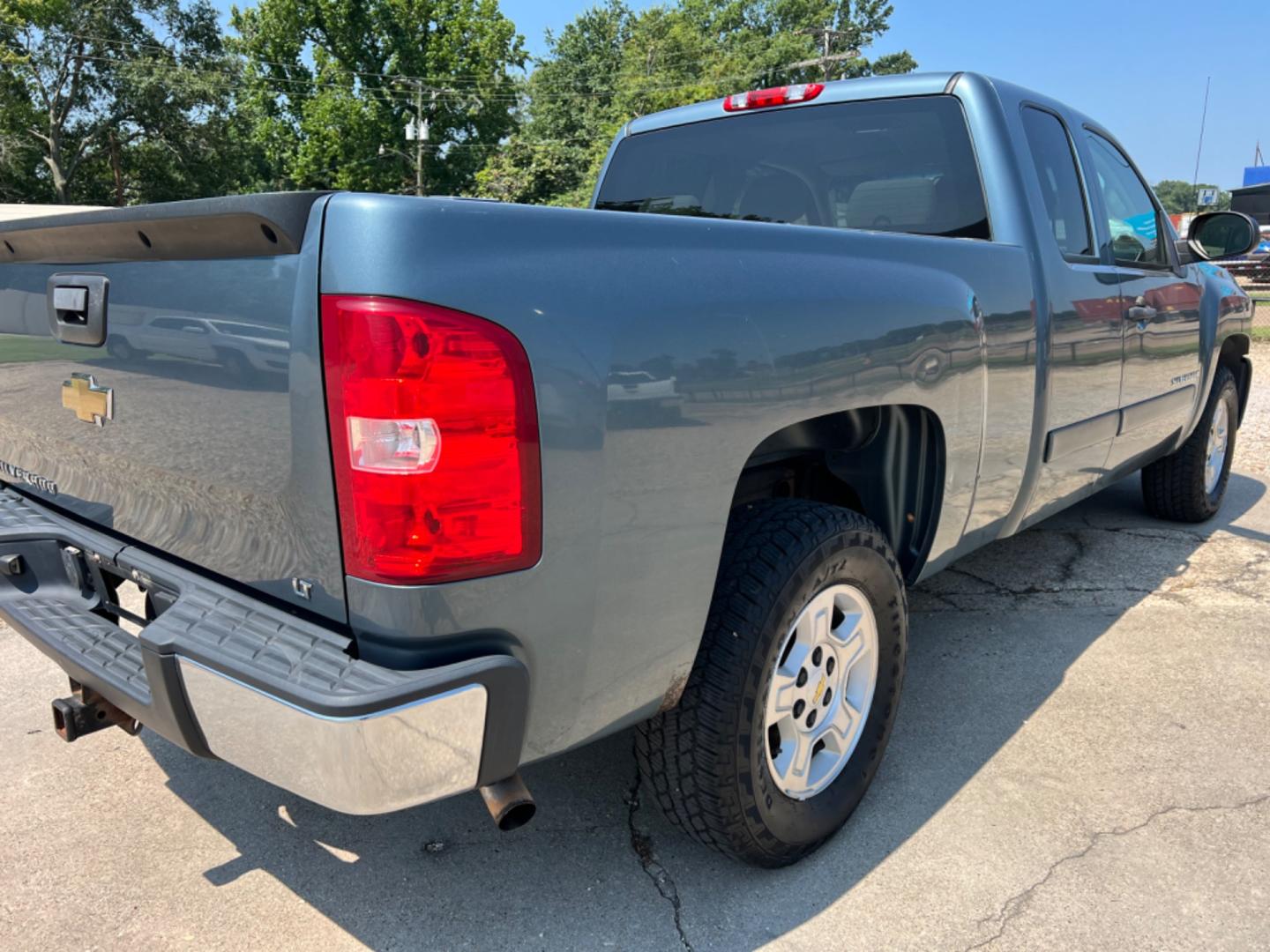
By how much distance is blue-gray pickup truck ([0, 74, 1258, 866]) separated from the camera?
1.45 metres

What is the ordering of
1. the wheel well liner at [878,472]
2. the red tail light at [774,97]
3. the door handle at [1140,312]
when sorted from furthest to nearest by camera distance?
the door handle at [1140,312], the red tail light at [774,97], the wheel well liner at [878,472]

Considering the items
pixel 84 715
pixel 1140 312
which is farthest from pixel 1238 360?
pixel 84 715

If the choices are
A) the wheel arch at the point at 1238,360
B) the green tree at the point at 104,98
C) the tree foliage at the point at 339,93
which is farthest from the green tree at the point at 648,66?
the wheel arch at the point at 1238,360

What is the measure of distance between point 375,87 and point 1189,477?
45215 millimetres

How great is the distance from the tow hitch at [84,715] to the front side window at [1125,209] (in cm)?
354

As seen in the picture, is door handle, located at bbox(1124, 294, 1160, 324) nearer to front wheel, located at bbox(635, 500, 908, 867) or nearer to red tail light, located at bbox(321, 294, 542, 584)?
front wheel, located at bbox(635, 500, 908, 867)

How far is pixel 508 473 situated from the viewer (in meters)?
1.48

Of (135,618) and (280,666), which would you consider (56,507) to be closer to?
(135,618)

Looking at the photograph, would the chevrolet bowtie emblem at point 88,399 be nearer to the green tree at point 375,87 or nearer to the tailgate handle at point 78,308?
the tailgate handle at point 78,308

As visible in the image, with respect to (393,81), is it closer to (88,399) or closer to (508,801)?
(88,399)

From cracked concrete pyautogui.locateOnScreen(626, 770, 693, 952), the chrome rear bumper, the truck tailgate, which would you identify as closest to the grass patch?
the truck tailgate

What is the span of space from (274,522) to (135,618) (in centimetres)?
59

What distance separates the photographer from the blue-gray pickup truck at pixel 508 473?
4.77 ft

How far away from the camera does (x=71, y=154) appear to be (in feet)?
115
